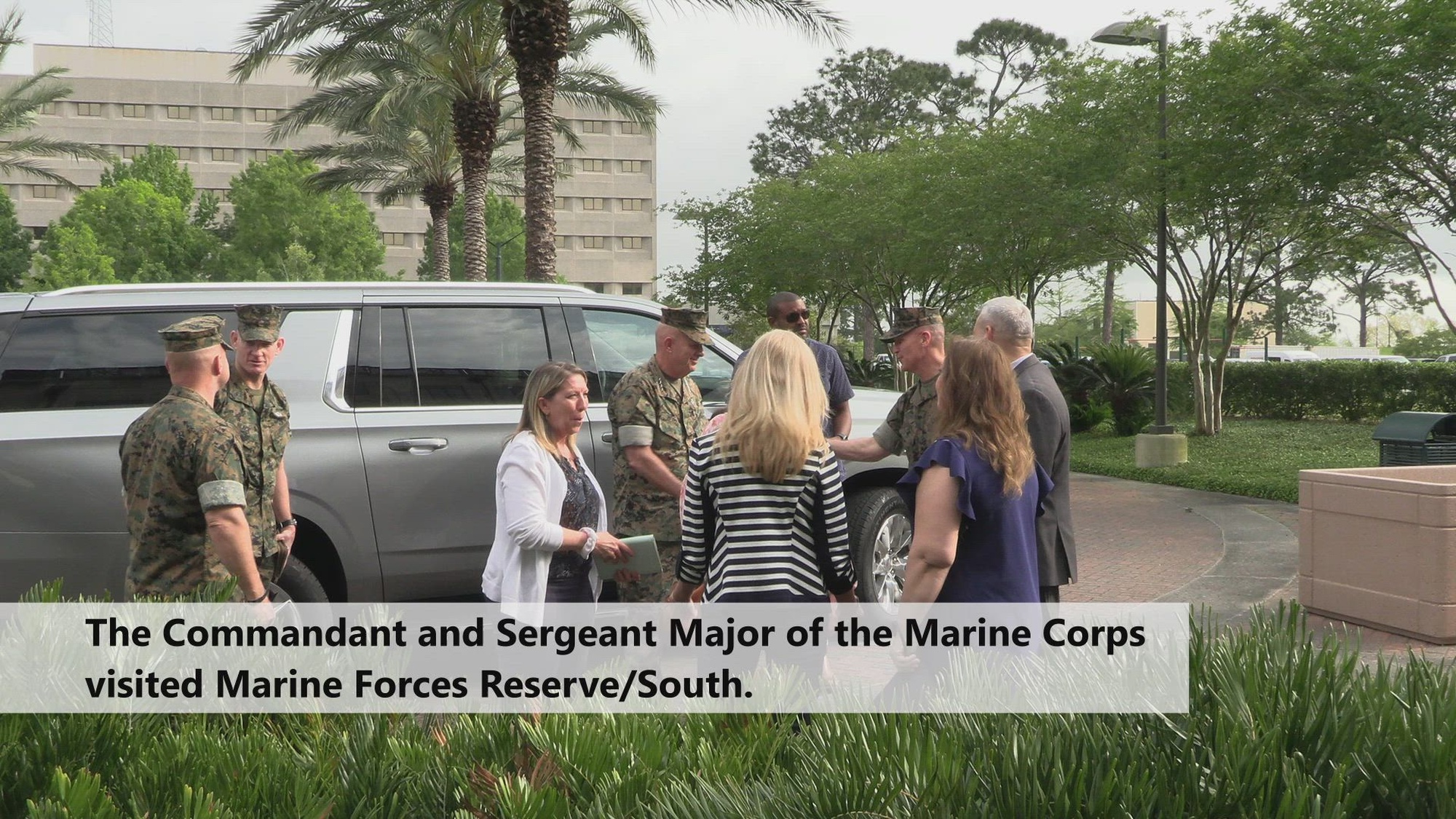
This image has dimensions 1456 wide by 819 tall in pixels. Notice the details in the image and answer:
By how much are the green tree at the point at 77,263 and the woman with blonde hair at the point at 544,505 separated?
6274 centimetres

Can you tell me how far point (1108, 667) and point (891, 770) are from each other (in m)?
0.62

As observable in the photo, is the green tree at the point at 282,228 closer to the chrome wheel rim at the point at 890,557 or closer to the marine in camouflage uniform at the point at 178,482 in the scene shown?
the chrome wheel rim at the point at 890,557

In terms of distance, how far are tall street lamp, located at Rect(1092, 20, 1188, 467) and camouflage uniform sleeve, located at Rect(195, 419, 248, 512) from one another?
1671 centimetres

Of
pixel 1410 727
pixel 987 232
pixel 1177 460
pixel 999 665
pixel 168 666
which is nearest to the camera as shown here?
pixel 1410 727

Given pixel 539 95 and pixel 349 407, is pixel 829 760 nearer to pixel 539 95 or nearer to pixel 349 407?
pixel 349 407

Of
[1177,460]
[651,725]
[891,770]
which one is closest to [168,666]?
[651,725]

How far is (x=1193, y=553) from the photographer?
11.1 metres

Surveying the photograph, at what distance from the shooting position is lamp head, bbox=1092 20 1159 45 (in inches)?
774

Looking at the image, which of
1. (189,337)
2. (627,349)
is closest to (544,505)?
(189,337)

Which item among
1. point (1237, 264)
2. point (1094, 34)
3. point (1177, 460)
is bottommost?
point (1177, 460)

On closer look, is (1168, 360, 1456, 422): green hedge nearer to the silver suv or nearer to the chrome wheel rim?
the chrome wheel rim

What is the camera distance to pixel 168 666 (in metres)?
2.97

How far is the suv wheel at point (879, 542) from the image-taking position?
285 inches

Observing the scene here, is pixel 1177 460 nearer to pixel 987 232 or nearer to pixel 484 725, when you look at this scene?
pixel 987 232
